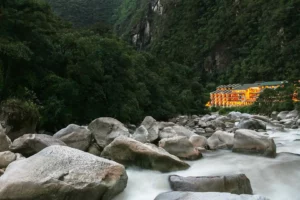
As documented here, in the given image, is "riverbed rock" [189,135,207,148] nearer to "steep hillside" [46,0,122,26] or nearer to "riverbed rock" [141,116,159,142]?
"riverbed rock" [141,116,159,142]

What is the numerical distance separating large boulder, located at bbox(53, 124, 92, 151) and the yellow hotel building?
5407cm

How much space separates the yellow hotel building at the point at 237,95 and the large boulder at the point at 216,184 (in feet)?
188

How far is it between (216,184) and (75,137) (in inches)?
245

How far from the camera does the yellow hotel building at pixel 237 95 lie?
6666cm

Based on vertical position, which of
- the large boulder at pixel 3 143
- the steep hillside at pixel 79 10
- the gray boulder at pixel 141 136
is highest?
the steep hillside at pixel 79 10

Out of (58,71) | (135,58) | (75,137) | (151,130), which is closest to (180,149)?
(75,137)

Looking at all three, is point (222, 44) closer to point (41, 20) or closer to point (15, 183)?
point (41, 20)

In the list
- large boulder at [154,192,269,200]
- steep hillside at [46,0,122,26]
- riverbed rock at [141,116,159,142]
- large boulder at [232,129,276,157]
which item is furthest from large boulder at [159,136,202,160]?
steep hillside at [46,0,122,26]

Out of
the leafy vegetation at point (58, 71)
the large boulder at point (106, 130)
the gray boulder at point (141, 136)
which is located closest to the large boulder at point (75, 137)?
the large boulder at point (106, 130)

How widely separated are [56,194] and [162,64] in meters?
40.0

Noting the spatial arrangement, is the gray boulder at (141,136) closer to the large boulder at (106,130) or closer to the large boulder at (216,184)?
the large boulder at (106,130)

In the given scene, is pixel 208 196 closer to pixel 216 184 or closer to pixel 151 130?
pixel 216 184

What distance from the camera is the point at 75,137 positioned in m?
13.1

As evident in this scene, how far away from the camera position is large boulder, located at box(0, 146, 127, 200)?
286 inches
